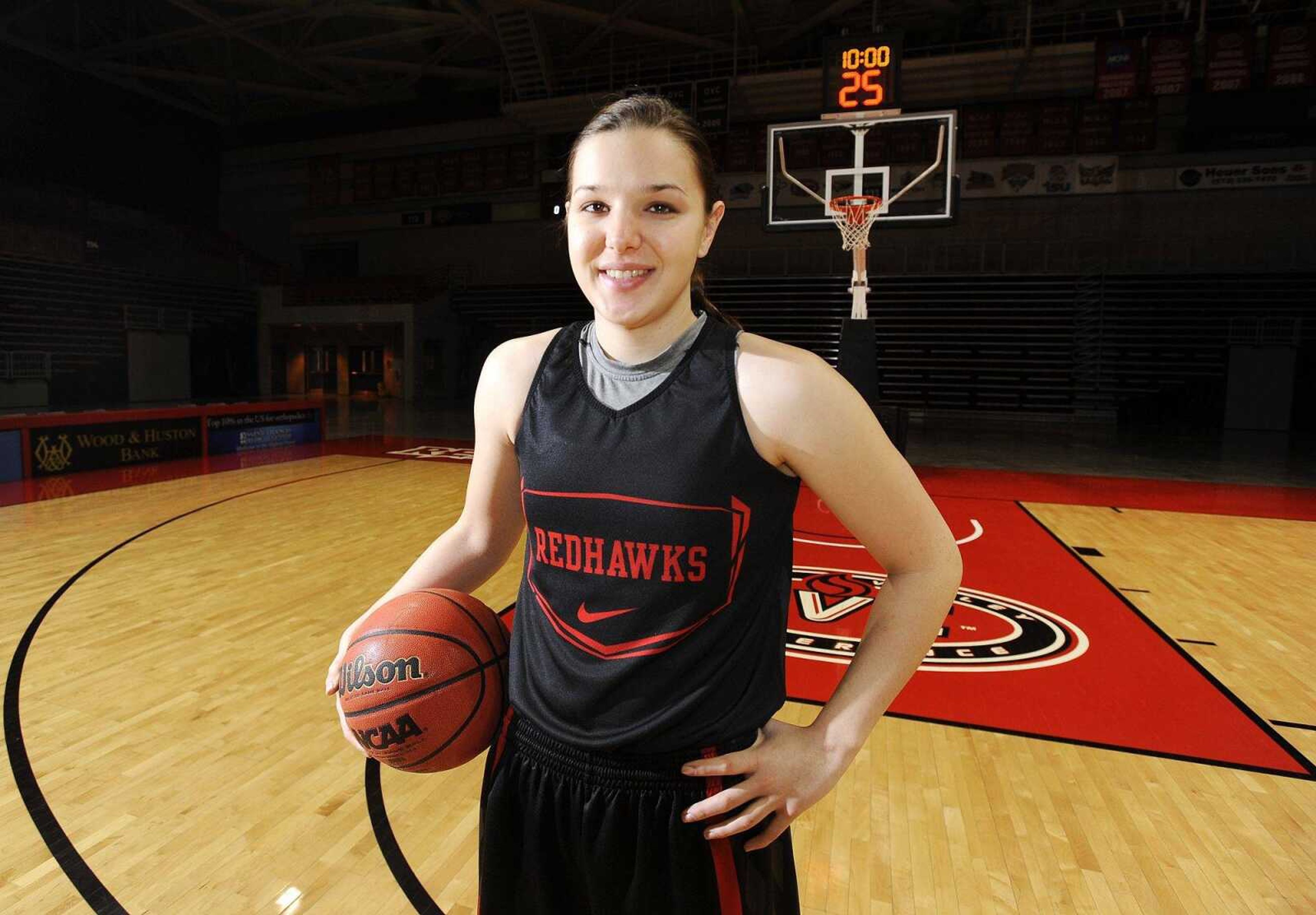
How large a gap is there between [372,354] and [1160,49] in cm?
1600

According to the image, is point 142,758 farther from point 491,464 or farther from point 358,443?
point 358,443

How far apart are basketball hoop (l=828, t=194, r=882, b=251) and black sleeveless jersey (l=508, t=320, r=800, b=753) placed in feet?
21.9

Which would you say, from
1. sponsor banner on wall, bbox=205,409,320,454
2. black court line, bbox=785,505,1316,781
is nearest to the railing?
black court line, bbox=785,505,1316,781

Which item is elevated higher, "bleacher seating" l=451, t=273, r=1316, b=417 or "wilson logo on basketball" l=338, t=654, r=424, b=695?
"bleacher seating" l=451, t=273, r=1316, b=417

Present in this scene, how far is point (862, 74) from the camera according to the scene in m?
7.26

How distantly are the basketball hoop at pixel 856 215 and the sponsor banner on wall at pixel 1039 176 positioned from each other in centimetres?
759

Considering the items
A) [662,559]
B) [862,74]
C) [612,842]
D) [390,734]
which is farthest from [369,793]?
[862,74]

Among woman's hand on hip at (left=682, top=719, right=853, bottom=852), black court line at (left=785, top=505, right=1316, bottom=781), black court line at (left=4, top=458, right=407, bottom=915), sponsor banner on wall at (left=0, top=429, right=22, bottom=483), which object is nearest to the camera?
woman's hand on hip at (left=682, top=719, right=853, bottom=852)

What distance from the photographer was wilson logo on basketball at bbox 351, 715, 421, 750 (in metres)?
1.08

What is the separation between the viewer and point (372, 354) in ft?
60.3

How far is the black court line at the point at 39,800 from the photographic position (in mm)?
1799

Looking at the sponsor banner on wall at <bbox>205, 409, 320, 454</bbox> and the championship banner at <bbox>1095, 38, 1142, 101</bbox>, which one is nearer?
the sponsor banner on wall at <bbox>205, 409, 320, 454</bbox>

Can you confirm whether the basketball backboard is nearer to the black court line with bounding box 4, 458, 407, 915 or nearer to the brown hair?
the black court line with bounding box 4, 458, 407, 915

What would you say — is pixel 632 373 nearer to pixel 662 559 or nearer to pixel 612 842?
pixel 662 559
